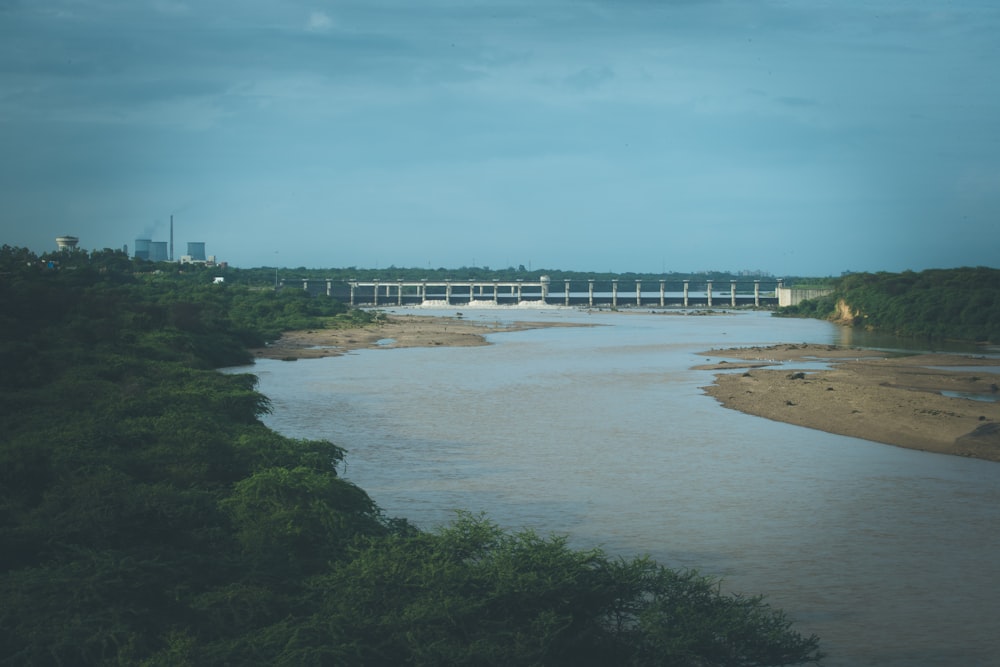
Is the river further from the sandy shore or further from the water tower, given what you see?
the water tower

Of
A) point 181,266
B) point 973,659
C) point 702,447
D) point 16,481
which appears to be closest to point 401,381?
point 702,447

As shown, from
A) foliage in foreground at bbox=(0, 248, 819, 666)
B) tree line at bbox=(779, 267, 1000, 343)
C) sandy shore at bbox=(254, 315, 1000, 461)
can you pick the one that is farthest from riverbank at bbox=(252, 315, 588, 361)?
foliage in foreground at bbox=(0, 248, 819, 666)

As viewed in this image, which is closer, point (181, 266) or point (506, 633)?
point (506, 633)

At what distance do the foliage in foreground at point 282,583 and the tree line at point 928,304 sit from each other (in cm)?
6595

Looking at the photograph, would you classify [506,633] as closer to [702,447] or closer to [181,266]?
[702,447]

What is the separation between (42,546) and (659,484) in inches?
500

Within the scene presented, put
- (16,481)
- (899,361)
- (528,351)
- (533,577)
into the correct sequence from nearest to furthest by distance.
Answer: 1. (533,577)
2. (16,481)
3. (899,361)
4. (528,351)

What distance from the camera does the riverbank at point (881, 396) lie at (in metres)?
25.4

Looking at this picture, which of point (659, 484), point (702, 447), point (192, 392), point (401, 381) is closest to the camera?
point (659, 484)

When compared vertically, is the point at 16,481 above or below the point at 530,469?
above

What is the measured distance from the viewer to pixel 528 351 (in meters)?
61.5

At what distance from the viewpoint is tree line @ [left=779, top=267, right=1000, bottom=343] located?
72312 millimetres

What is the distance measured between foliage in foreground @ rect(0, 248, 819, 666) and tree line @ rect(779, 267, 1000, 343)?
66.0 meters

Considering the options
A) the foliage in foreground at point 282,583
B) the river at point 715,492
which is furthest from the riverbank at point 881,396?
the foliage in foreground at point 282,583
